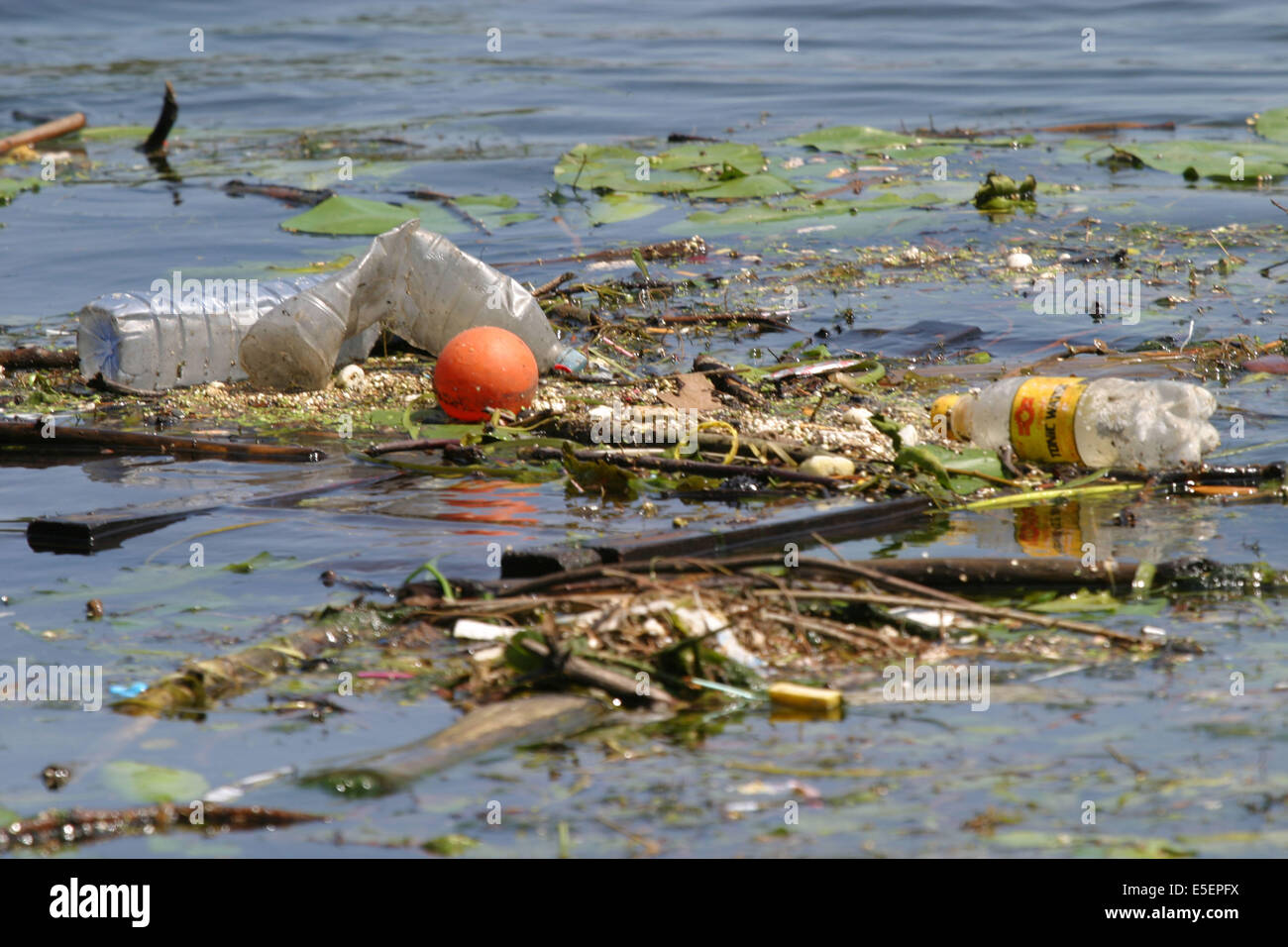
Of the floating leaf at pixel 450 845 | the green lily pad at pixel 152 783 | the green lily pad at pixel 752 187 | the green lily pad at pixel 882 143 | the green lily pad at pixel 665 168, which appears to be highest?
the green lily pad at pixel 882 143

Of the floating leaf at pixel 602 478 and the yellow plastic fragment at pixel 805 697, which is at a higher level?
the floating leaf at pixel 602 478

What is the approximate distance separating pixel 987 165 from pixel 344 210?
17.4 ft

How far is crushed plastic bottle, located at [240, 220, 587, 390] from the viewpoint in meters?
6.93

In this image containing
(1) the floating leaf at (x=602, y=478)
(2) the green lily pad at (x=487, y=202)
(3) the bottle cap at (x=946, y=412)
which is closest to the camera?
(1) the floating leaf at (x=602, y=478)

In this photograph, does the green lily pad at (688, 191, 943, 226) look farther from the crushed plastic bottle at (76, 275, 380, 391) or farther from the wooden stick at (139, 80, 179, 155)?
the wooden stick at (139, 80, 179, 155)

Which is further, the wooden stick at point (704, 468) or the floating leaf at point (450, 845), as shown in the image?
the wooden stick at point (704, 468)

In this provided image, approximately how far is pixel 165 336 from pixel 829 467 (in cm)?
336

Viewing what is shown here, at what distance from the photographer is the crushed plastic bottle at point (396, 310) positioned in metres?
6.93

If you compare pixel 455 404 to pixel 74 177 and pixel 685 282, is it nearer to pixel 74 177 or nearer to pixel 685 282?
pixel 685 282

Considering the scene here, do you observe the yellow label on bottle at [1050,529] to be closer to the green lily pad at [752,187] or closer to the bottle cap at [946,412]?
the bottle cap at [946,412]

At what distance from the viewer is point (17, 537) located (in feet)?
17.0

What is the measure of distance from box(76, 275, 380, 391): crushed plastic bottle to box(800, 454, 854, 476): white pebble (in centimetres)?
269

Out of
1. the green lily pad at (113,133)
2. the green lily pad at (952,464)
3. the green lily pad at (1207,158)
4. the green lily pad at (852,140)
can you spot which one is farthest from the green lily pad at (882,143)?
the green lily pad at (952,464)
